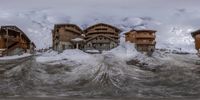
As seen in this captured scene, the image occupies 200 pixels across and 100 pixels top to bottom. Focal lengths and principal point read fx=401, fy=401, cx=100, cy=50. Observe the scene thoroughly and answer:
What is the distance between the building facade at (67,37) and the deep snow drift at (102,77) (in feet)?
99.4

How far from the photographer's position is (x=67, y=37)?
117m

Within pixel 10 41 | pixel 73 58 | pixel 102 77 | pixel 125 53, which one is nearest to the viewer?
pixel 102 77

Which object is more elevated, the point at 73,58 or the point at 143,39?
the point at 143,39

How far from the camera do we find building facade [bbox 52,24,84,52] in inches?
4493

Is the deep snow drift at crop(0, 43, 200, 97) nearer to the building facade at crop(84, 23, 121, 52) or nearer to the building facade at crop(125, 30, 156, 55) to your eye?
the building facade at crop(125, 30, 156, 55)

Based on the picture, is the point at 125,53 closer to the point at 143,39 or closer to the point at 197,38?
the point at 197,38

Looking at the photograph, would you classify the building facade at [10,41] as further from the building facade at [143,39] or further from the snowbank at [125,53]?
the building facade at [143,39]

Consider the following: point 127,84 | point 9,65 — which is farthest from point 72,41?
point 127,84

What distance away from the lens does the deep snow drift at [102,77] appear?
167 feet

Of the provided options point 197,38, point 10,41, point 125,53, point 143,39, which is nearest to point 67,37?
point 10,41

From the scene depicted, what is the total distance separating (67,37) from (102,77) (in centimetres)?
5832

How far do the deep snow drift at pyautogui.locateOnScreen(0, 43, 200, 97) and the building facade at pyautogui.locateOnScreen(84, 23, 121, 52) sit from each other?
106 feet

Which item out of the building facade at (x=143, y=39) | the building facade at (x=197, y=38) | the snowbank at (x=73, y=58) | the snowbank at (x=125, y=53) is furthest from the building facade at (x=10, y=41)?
the building facade at (x=197, y=38)

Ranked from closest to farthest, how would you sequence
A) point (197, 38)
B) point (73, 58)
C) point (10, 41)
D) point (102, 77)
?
point (102, 77) → point (73, 58) → point (10, 41) → point (197, 38)
